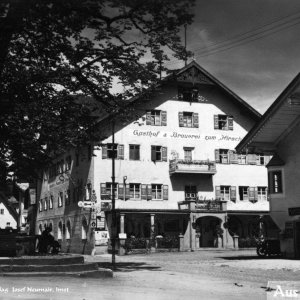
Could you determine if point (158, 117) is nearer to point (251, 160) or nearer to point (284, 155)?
point (251, 160)

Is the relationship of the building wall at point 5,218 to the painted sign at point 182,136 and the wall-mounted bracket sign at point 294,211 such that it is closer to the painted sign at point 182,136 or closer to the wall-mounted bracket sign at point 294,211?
the painted sign at point 182,136

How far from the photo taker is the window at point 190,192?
152 feet

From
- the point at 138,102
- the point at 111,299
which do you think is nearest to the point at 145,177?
the point at 138,102

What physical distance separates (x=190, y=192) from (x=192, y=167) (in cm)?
211

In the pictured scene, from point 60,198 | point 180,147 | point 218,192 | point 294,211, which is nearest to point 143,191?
point 180,147

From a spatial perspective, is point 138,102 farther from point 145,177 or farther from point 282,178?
point 145,177

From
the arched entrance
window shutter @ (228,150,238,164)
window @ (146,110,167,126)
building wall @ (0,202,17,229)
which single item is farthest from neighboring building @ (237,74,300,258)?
building wall @ (0,202,17,229)

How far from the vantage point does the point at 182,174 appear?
4584 cm

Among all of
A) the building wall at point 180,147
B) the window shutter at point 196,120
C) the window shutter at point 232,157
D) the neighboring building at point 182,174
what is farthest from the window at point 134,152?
the window shutter at point 232,157

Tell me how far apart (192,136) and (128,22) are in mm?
32916

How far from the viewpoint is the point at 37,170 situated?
792 inches

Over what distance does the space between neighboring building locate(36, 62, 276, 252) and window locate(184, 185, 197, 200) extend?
0.08 m

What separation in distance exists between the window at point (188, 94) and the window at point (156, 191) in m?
7.25

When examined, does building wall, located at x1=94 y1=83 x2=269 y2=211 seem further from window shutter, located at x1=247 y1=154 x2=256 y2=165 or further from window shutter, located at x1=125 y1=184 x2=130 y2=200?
window shutter, located at x1=247 y1=154 x2=256 y2=165
